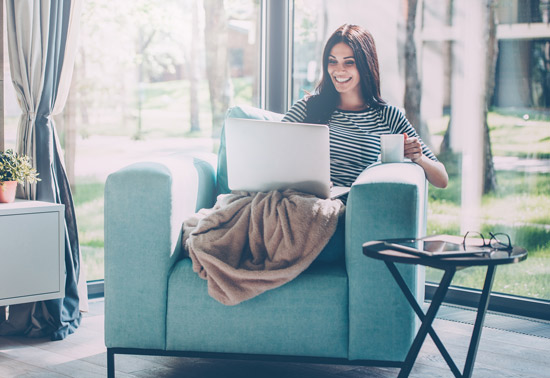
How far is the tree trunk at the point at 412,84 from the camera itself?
3.33 meters

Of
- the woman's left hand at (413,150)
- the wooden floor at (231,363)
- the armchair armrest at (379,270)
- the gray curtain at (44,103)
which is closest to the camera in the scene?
the armchair armrest at (379,270)

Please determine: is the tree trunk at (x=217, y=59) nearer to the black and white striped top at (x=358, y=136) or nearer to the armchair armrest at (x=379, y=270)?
the black and white striped top at (x=358, y=136)

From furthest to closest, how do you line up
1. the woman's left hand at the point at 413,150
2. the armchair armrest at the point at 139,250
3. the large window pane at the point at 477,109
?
the large window pane at the point at 477,109 → the woman's left hand at the point at 413,150 → the armchair armrest at the point at 139,250

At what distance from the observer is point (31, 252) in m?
2.55

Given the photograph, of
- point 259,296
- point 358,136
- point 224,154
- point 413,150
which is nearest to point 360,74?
point 358,136

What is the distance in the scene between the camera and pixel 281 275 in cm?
200

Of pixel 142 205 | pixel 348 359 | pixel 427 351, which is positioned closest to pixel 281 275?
pixel 348 359

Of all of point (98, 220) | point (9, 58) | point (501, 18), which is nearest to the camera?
point (9, 58)

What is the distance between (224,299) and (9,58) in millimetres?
1408

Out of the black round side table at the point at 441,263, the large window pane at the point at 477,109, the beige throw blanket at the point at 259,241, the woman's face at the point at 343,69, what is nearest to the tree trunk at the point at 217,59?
the large window pane at the point at 477,109

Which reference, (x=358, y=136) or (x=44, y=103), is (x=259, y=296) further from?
(x=44, y=103)

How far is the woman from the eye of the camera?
2.61m

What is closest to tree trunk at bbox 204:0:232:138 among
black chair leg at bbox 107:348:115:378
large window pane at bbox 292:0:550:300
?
large window pane at bbox 292:0:550:300

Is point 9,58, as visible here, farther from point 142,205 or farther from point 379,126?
point 379,126
